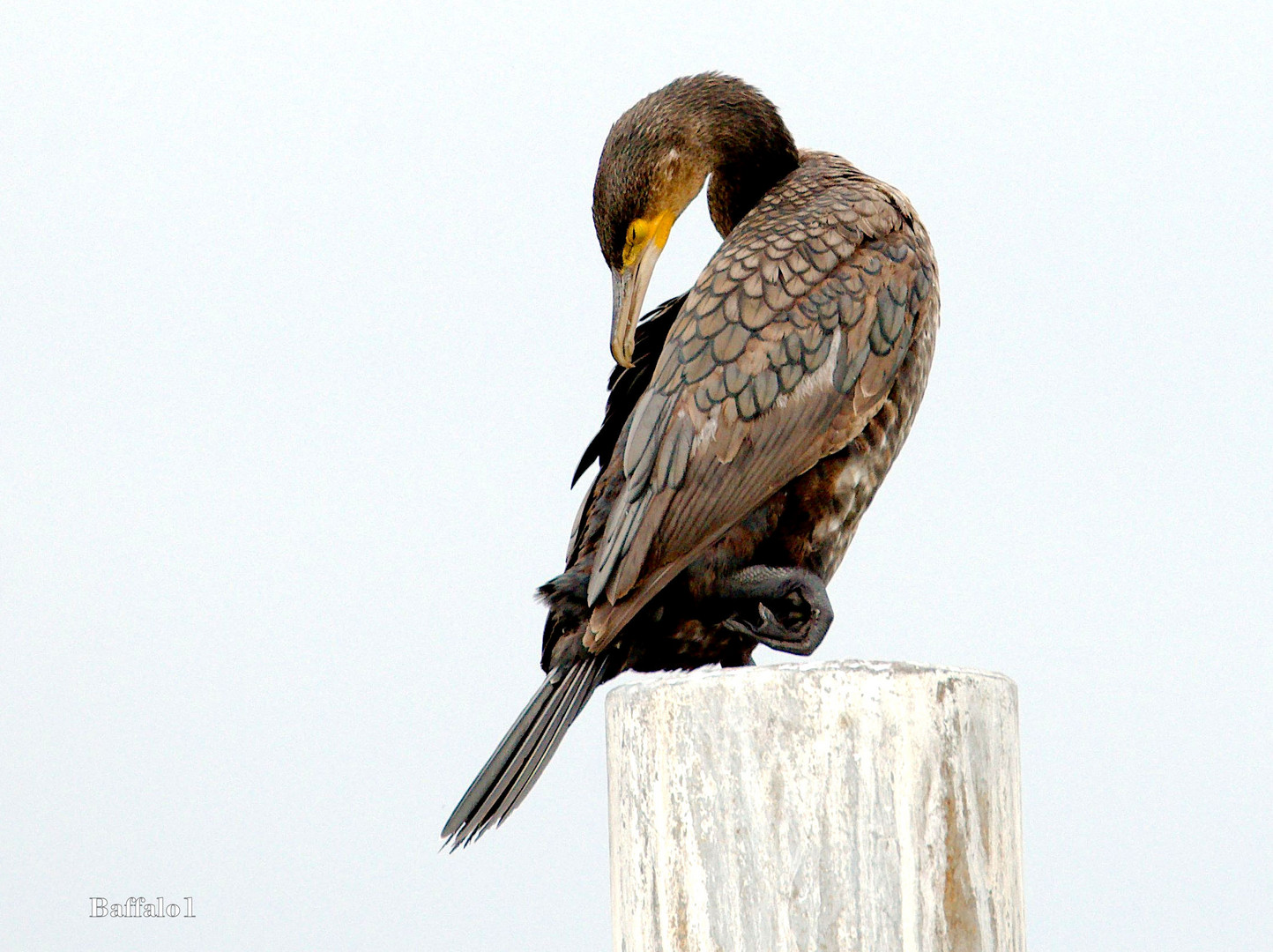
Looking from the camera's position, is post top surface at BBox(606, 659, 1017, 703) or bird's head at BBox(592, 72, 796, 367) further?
bird's head at BBox(592, 72, 796, 367)

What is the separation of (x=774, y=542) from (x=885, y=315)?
0.56 metres

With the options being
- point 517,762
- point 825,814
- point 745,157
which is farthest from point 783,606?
point 745,157

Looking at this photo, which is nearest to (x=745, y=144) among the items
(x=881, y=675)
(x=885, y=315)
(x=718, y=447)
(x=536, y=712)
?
(x=885, y=315)

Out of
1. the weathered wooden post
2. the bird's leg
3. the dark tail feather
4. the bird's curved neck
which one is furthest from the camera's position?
the bird's curved neck

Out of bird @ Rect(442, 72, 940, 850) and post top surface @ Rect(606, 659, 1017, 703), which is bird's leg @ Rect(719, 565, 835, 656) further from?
post top surface @ Rect(606, 659, 1017, 703)

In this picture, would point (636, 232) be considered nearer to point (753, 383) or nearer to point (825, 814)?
point (753, 383)

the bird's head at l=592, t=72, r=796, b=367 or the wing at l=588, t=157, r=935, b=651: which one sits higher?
the bird's head at l=592, t=72, r=796, b=367

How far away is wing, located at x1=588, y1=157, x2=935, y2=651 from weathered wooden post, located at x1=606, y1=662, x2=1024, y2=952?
2.36 ft

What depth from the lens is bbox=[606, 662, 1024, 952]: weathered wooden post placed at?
7.47 ft

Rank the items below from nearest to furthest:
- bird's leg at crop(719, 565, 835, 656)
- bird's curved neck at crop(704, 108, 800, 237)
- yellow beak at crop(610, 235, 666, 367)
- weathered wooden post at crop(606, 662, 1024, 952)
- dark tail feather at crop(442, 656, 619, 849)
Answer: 1. weathered wooden post at crop(606, 662, 1024, 952)
2. dark tail feather at crop(442, 656, 619, 849)
3. bird's leg at crop(719, 565, 835, 656)
4. yellow beak at crop(610, 235, 666, 367)
5. bird's curved neck at crop(704, 108, 800, 237)

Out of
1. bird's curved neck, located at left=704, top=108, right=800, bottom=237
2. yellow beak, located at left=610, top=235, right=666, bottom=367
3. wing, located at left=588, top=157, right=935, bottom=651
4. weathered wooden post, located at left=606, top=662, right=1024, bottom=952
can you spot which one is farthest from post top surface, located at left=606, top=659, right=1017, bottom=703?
bird's curved neck, located at left=704, top=108, right=800, bottom=237

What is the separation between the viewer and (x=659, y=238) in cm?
349

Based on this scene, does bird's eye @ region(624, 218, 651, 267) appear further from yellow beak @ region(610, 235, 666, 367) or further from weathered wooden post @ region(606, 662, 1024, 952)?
weathered wooden post @ region(606, 662, 1024, 952)

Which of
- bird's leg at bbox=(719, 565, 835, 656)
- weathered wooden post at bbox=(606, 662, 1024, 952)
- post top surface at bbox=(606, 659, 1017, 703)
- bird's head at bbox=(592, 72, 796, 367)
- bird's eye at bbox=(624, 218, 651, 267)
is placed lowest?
weathered wooden post at bbox=(606, 662, 1024, 952)
